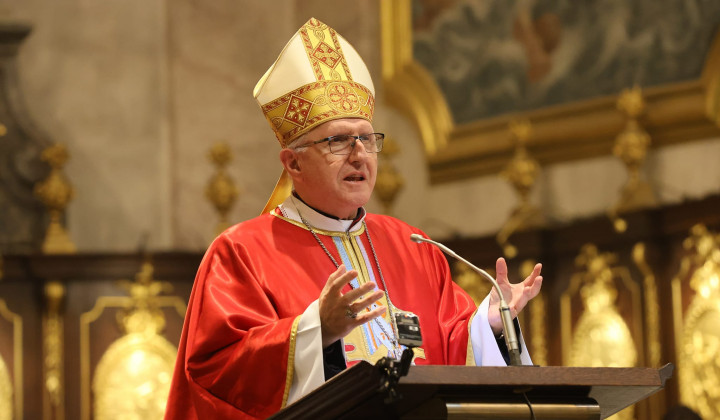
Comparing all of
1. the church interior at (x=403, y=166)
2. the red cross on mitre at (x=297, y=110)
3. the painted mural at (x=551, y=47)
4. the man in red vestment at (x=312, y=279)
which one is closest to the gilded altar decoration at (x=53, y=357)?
the church interior at (x=403, y=166)

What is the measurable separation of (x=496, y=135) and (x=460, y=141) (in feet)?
1.17

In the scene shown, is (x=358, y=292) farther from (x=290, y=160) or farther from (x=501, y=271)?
(x=290, y=160)

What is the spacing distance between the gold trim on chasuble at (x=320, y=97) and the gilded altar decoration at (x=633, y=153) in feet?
13.2

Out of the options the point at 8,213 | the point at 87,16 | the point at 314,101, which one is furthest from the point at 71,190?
the point at 314,101

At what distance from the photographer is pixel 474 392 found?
10.8 feet

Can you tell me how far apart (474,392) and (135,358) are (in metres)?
5.96

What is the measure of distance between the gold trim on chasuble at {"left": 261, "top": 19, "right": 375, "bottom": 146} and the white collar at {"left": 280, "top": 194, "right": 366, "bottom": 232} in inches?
8.3

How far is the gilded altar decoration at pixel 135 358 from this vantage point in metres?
8.87

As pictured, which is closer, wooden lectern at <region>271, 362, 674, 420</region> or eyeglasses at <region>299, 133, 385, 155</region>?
wooden lectern at <region>271, 362, 674, 420</region>

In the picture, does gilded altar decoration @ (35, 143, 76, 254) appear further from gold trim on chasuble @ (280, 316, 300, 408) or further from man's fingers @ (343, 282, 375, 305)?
man's fingers @ (343, 282, 375, 305)

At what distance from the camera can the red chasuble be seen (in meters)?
3.74

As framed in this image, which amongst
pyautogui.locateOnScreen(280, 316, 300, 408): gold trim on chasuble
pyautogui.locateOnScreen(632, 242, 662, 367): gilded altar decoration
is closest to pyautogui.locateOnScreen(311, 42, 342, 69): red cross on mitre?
pyautogui.locateOnScreen(280, 316, 300, 408): gold trim on chasuble

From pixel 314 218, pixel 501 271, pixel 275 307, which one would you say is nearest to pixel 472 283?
pixel 314 218

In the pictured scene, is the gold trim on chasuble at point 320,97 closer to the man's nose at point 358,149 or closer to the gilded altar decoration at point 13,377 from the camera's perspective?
the man's nose at point 358,149
